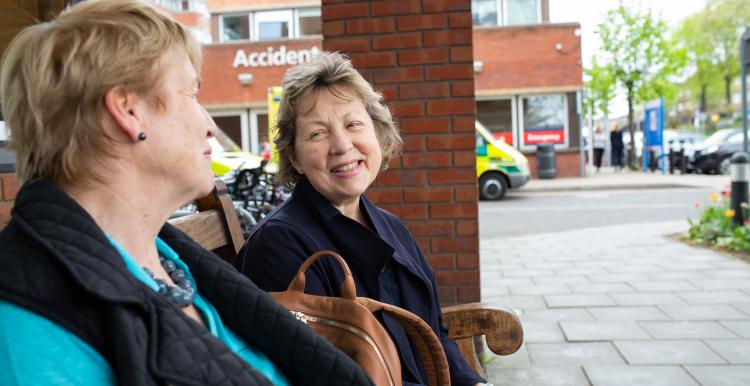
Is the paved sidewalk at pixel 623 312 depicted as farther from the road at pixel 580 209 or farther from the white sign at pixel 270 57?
the white sign at pixel 270 57

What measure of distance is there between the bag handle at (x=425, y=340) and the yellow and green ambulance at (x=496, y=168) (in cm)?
1366

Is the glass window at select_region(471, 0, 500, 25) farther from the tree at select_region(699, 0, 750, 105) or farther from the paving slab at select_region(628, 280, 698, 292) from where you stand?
the tree at select_region(699, 0, 750, 105)

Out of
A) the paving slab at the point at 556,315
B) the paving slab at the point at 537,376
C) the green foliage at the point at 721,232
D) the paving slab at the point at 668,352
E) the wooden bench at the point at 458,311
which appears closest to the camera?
the wooden bench at the point at 458,311

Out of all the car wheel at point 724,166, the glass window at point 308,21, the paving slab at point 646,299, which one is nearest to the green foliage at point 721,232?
the paving slab at point 646,299

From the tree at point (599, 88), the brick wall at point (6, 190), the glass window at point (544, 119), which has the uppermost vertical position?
the tree at point (599, 88)

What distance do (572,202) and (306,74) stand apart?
44.7 ft

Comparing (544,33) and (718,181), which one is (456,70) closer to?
(718,181)

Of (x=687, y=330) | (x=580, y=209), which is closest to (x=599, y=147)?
(x=580, y=209)

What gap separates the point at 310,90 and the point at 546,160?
20.6m

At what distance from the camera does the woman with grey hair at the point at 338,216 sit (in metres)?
2.00

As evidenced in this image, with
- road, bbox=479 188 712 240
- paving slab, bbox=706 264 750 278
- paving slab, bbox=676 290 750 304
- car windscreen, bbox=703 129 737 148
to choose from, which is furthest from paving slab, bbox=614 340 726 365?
car windscreen, bbox=703 129 737 148

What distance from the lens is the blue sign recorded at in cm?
2419

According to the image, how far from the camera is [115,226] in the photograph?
1230mm

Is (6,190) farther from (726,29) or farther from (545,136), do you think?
(726,29)
